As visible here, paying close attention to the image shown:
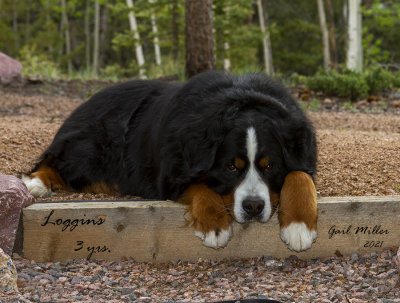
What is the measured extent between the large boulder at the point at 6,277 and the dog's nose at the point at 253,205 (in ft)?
4.41

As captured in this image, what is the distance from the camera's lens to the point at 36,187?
430cm

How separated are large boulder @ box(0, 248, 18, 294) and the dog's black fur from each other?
1.16 meters

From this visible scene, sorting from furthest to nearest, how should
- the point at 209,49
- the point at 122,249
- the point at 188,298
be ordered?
the point at 209,49, the point at 122,249, the point at 188,298

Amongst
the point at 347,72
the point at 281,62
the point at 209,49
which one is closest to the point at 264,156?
the point at 209,49

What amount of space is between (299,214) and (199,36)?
677 cm

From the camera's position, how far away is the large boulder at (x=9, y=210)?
3.22m

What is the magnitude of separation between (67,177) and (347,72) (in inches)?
334

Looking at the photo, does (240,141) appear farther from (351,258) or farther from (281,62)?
(281,62)

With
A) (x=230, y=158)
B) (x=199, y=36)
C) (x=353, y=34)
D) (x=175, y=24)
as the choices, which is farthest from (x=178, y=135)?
(x=353, y=34)

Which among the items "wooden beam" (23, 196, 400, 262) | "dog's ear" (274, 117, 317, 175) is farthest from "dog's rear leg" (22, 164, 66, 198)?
"dog's ear" (274, 117, 317, 175)

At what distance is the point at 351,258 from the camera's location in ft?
11.0

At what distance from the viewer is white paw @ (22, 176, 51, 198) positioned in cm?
429

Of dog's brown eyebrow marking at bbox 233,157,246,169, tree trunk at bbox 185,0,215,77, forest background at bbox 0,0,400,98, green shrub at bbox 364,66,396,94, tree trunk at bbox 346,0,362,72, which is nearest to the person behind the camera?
dog's brown eyebrow marking at bbox 233,157,246,169

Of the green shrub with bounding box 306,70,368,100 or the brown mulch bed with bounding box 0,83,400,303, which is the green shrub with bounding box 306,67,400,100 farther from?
the brown mulch bed with bounding box 0,83,400,303
